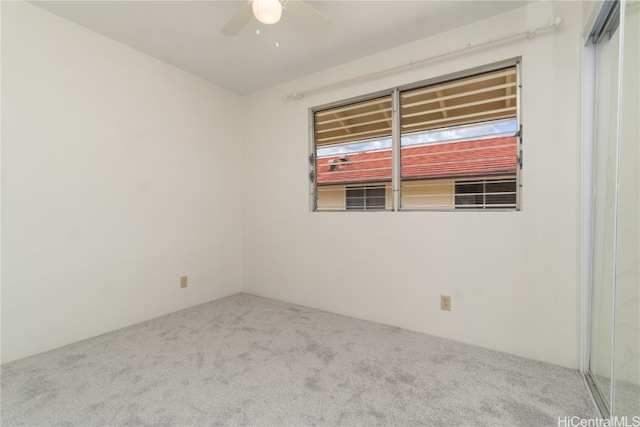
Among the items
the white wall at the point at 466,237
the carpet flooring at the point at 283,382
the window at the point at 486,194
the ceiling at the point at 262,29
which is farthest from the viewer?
the window at the point at 486,194

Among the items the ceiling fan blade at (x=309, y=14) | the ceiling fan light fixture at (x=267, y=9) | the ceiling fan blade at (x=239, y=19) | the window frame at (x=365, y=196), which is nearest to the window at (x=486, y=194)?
the window frame at (x=365, y=196)

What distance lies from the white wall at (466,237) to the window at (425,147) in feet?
0.39

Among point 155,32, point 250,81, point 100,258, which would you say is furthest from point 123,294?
point 250,81

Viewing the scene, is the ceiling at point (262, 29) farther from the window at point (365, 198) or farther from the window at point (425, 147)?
A: the window at point (365, 198)

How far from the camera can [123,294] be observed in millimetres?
2379

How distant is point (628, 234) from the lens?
1173 mm

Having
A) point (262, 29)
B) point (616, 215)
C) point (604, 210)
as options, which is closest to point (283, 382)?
point (616, 215)

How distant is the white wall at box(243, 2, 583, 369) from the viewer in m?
1.77

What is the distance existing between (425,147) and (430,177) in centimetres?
26

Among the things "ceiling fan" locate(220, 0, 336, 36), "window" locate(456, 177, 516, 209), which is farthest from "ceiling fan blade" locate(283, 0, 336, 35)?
"window" locate(456, 177, 516, 209)

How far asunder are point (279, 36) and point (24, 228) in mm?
2276

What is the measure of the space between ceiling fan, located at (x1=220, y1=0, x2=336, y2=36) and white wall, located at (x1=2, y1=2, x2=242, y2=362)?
129cm

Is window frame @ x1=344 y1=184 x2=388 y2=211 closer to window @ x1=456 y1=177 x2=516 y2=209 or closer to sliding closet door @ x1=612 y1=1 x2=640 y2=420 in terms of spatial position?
window @ x1=456 y1=177 x2=516 y2=209

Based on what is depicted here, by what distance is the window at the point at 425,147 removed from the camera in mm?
2055
